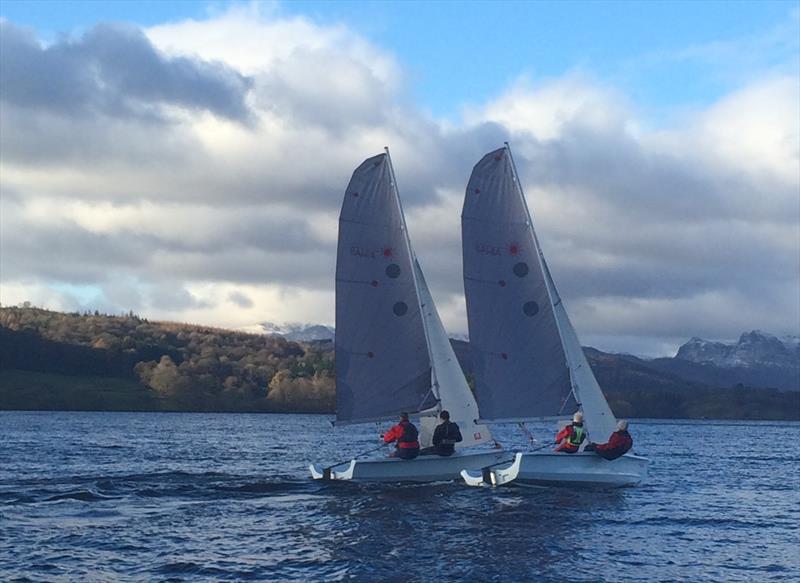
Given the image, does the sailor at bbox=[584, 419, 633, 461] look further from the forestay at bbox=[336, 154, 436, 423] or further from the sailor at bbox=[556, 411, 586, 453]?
the forestay at bbox=[336, 154, 436, 423]

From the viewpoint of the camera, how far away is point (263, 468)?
58.4 meters

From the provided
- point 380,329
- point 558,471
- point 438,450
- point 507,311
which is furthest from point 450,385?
point 558,471

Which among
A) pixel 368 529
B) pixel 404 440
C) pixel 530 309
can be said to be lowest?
pixel 368 529

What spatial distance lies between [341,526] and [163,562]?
25.0ft

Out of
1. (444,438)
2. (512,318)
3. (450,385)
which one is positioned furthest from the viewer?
(450,385)

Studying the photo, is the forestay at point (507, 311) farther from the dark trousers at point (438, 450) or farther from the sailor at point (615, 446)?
the dark trousers at point (438, 450)

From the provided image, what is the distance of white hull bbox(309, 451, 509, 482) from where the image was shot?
42.0 m

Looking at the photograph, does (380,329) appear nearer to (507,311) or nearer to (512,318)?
(507,311)

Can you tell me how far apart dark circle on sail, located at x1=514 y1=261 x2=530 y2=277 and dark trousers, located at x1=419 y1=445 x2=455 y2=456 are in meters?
8.12

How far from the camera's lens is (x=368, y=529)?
1332 inches

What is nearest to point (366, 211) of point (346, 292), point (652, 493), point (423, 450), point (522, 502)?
point (346, 292)

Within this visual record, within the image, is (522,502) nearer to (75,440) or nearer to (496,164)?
(496,164)

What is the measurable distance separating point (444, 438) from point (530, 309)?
6.90m

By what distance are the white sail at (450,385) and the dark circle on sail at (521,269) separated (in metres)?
4.26
